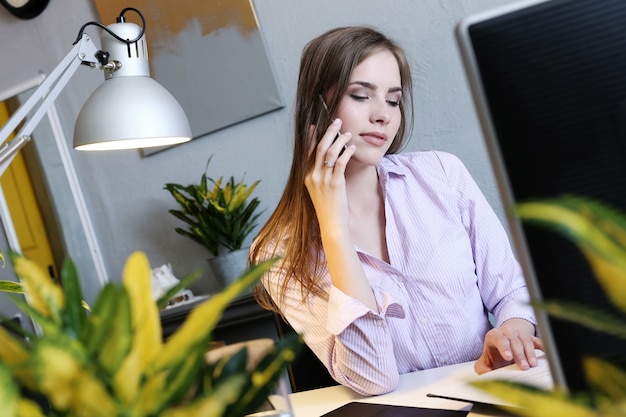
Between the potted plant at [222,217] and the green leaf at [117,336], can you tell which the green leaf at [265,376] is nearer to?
the green leaf at [117,336]

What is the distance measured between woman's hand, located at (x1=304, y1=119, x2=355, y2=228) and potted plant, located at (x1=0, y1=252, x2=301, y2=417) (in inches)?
45.1

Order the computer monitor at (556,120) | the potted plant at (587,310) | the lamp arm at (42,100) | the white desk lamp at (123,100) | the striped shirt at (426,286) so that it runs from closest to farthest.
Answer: the potted plant at (587,310) → the computer monitor at (556,120) → the lamp arm at (42,100) → the white desk lamp at (123,100) → the striped shirt at (426,286)

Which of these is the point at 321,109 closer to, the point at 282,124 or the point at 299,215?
the point at 299,215

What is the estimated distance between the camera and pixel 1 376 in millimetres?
367

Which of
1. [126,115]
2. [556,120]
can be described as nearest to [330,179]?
[126,115]

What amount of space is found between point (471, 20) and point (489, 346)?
858 millimetres

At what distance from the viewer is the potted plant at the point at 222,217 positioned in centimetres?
287

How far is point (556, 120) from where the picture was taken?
1.70 feet

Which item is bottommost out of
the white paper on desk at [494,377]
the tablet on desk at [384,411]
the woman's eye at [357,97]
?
the tablet on desk at [384,411]

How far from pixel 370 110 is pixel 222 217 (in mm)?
1277

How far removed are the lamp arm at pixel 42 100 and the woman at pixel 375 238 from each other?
1.76ft

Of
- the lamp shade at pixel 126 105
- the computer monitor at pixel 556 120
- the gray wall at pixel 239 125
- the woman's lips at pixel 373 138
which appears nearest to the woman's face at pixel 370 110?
the woman's lips at pixel 373 138

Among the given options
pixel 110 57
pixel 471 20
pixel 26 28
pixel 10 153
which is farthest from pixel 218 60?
pixel 471 20

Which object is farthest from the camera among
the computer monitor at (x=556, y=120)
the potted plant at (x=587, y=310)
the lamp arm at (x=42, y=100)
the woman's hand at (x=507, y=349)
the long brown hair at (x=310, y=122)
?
the long brown hair at (x=310, y=122)
